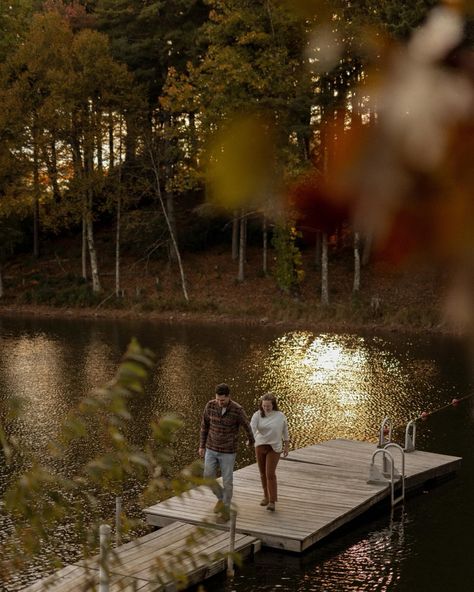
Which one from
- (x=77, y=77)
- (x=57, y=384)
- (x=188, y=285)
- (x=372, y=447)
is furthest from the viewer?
(x=188, y=285)

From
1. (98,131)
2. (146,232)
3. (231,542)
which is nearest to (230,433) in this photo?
(231,542)

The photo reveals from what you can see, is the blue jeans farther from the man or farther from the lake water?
the lake water

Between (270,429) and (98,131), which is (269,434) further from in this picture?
(98,131)

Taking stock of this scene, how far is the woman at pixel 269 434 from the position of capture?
11039 millimetres

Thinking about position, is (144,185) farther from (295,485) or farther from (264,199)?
(264,199)

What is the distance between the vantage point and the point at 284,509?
11773mm

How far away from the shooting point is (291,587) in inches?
383

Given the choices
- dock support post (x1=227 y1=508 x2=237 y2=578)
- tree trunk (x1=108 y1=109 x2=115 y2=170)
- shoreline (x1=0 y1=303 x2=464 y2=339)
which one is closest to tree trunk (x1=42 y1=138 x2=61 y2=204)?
tree trunk (x1=108 y1=109 x2=115 y2=170)

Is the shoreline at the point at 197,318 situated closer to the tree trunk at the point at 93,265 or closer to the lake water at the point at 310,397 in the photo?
the lake water at the point at 310,397

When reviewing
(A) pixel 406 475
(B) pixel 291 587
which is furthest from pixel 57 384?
(B) pixel 291 587

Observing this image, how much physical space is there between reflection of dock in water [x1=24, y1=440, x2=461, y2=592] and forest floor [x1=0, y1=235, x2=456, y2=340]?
15348mm

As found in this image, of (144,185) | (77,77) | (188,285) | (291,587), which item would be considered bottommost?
(291,587)

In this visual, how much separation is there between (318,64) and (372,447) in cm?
1415

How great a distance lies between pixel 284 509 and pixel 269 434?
133 cm
